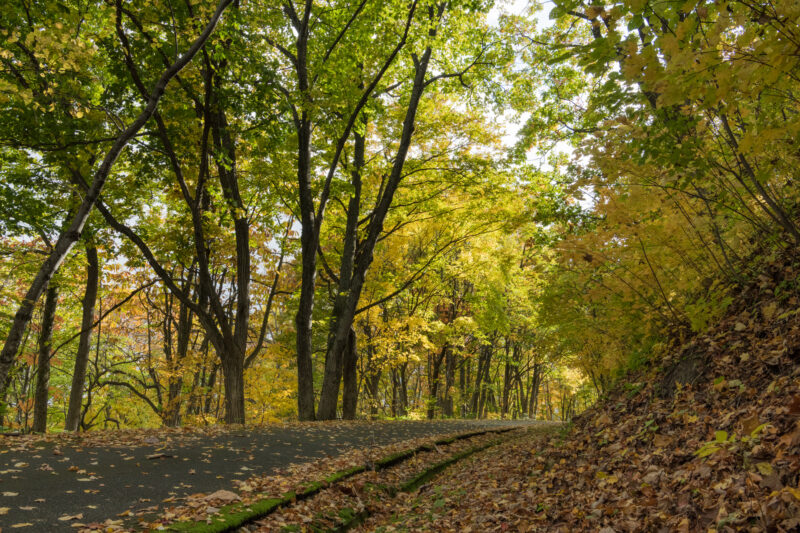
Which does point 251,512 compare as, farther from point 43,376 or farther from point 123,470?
point 43,376

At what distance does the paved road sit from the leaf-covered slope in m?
2.03

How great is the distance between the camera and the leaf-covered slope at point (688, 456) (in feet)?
7.77

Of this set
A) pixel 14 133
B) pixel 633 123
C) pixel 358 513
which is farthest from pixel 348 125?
pixel 358 513

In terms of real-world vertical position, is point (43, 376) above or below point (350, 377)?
above

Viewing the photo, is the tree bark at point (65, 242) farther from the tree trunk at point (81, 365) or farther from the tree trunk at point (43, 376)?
the tree trunk at point (43, 376)

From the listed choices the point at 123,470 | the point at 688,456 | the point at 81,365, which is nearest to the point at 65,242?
the point at 123,470

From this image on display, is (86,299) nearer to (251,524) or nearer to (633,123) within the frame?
(251,524)

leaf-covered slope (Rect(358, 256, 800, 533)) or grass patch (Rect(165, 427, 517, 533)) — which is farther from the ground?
leaf-covered slope (Rect(358, 256, 800, 533))

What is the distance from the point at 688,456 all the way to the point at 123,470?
18.2 feet

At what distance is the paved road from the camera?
12.0 ft

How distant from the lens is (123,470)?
4941 millimetres

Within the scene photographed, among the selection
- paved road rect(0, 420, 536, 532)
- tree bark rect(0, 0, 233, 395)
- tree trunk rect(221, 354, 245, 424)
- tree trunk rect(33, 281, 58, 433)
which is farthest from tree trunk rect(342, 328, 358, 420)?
tree trunk rect(33, 281, 58, 433)

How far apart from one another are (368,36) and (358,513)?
10811mm

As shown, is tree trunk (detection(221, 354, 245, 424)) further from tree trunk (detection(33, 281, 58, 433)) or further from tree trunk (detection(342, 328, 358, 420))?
tree trunk (detection(33, 281, 58, 433))
